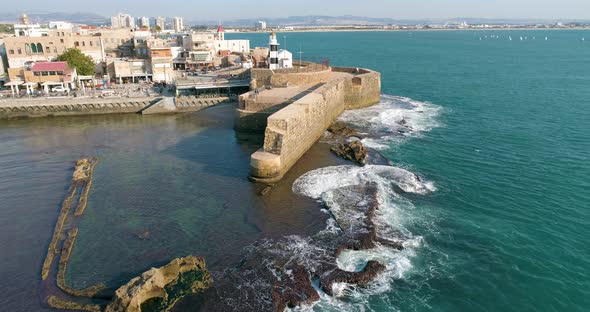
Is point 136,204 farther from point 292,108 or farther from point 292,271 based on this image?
point 292,108

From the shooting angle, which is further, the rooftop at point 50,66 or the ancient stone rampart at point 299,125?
the rooftop at point 50,66

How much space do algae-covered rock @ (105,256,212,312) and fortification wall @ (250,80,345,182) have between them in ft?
28.9

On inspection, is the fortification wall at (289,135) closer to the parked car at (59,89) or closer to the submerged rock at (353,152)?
the submerged rock at (353,152)

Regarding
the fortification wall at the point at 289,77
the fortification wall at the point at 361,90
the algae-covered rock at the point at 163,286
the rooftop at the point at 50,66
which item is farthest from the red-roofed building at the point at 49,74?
the algae-covered rock at the point at 163,286

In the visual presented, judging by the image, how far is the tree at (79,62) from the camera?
46.1 metres

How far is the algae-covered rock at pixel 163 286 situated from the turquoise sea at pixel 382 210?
0.78 m

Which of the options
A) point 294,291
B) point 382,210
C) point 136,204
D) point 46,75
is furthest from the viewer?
point 46,75

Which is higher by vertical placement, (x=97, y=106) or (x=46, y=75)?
(x=46, y=75)

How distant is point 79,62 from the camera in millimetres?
46281

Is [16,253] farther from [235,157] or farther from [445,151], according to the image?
[445,151]

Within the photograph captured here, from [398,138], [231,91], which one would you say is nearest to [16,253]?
[398,138]

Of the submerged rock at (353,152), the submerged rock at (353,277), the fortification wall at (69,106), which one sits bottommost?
the submerged rock at (353,277)

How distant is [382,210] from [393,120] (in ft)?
61.7

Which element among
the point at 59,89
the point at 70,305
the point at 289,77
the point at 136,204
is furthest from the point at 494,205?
the point at 59,89
